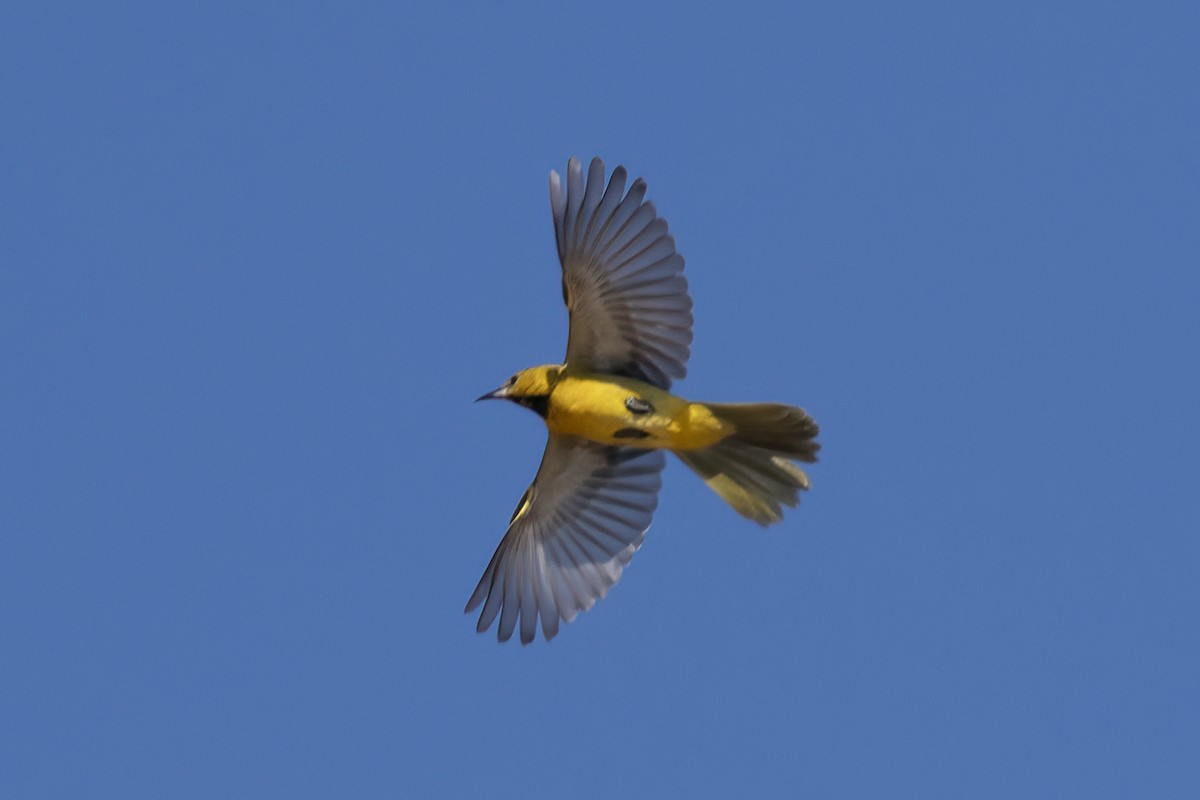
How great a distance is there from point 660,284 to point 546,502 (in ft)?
7.06

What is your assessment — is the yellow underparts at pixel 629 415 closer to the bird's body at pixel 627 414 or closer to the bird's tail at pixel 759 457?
the bird's body at pixel 627 414

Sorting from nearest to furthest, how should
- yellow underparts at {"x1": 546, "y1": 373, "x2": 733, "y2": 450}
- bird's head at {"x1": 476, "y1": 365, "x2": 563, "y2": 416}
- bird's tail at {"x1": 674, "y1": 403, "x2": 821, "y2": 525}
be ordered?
1. bird's tail at {"x1": 674, "y1": 403, "x2": 821, "y2": 525}
2. yellow underparts at {"x1": 546, "y1": 373, "x2": 733, "y2": 450}
3. bird's head at {"x1": 476, "y1": 365, "x2": 563, "y2": 416}

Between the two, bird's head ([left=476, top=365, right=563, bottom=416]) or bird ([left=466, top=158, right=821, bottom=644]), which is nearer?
bird ([left=466, top=158, right=821, bottom=644])

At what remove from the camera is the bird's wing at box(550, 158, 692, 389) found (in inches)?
474

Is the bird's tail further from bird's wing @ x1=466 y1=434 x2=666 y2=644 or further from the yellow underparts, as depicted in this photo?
bird's wing @ x1=466 y1=434 x2=666 y2=644

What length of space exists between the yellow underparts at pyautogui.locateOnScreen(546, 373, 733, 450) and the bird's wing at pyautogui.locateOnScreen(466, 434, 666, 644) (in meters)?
0.78

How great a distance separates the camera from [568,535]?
44.4ft

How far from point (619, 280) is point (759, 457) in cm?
140

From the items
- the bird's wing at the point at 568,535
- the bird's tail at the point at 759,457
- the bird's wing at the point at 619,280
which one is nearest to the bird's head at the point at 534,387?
the bird's wing at the point at 619,280

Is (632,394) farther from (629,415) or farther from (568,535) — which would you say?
(568,535)

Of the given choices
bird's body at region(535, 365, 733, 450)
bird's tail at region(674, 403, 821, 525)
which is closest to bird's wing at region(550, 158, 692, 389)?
bird's body at region(535, 365, 733, 450)

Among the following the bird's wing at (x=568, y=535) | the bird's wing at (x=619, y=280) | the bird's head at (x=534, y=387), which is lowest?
the bird's wing at (x=568, y=535)

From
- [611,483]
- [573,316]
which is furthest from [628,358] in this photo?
[611,483]

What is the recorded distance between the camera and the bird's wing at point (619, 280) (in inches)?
474
